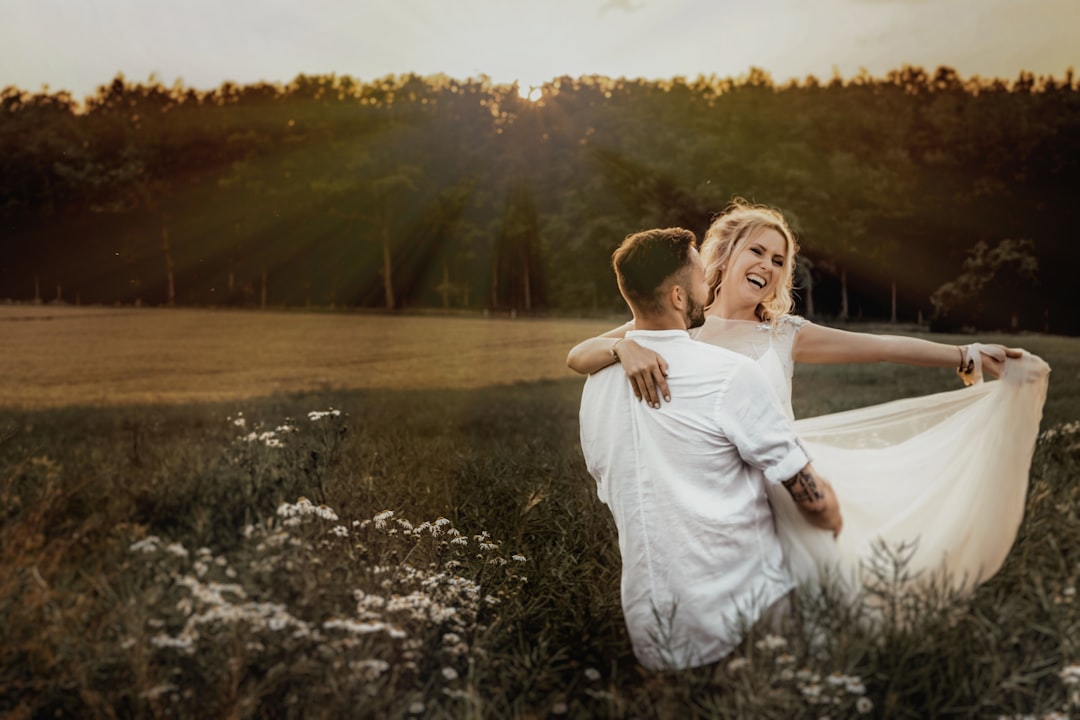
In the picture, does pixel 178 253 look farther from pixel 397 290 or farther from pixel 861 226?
pixel 861 226

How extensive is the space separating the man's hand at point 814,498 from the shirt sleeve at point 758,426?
7 centimetres

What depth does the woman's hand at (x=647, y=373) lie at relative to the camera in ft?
12.9

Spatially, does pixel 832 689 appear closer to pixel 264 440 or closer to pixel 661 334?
pixel 661 334

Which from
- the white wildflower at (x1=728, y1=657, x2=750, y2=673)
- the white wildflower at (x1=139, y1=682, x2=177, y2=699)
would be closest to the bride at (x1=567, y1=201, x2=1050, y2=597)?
the white wildflower at (x1=728, y1=657, x2=750, y2=673)

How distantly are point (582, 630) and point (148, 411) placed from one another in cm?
1241

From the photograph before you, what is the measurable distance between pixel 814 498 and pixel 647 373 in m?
0.81

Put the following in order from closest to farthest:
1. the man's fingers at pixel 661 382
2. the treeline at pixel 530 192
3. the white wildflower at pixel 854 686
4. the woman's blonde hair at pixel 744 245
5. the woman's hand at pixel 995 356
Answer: the white wildflower at pixel 854 686 → the man's fingers at pixel 661 382 → the woman's hand at pixel 995 356 → the woman's blonde hair at pixel 744 245 → the treeline at pixel 530 192

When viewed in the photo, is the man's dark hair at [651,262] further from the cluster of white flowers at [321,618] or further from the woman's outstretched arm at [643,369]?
the cluster of white flowers at [321,618]

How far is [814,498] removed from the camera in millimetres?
3812

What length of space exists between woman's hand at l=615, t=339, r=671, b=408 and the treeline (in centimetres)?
2772

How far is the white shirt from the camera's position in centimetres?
381

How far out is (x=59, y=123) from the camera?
25.8m

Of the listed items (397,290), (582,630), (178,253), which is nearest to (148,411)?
(582,630)

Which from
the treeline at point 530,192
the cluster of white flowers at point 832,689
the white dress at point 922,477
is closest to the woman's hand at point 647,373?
A: the white dress at point 922,477
